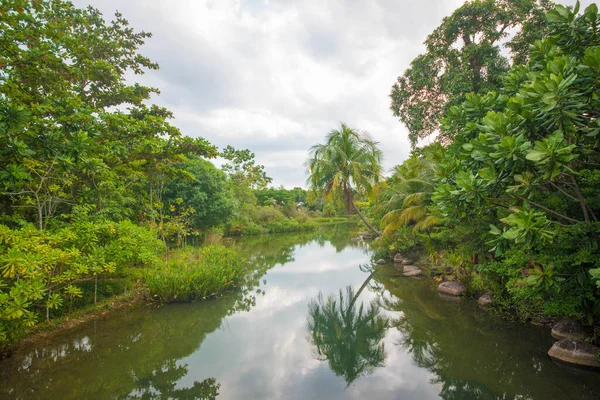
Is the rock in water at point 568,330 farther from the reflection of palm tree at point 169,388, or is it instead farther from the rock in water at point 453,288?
the reflection of palm tree at point 169,388

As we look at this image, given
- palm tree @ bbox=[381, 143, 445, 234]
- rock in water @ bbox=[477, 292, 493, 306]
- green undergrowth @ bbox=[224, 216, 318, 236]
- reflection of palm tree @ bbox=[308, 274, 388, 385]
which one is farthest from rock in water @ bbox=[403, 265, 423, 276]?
green undergrowth @ bbox=[224, 216, 318, 236]

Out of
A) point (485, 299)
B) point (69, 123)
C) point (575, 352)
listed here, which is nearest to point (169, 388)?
point (69, 123)

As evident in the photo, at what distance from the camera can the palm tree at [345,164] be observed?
42.5 feet

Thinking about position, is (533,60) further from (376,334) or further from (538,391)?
(376,334)

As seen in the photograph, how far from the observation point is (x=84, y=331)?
5.07 meters

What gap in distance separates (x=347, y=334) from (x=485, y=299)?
3305 millimetres

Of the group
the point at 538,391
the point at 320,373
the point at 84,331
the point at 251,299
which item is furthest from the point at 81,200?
the point at 538,391

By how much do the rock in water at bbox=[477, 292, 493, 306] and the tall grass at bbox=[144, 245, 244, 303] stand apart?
5.93 m

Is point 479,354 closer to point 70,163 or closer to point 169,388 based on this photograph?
point 169,388

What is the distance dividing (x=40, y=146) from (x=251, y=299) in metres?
5.19

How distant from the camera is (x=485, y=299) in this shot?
6.37 metres

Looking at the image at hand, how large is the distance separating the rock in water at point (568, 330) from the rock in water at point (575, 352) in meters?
0.29

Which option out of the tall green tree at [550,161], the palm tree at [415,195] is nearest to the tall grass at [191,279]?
the tall green tree at [550,161]

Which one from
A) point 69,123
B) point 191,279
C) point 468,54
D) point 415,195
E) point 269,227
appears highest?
point 468,54
